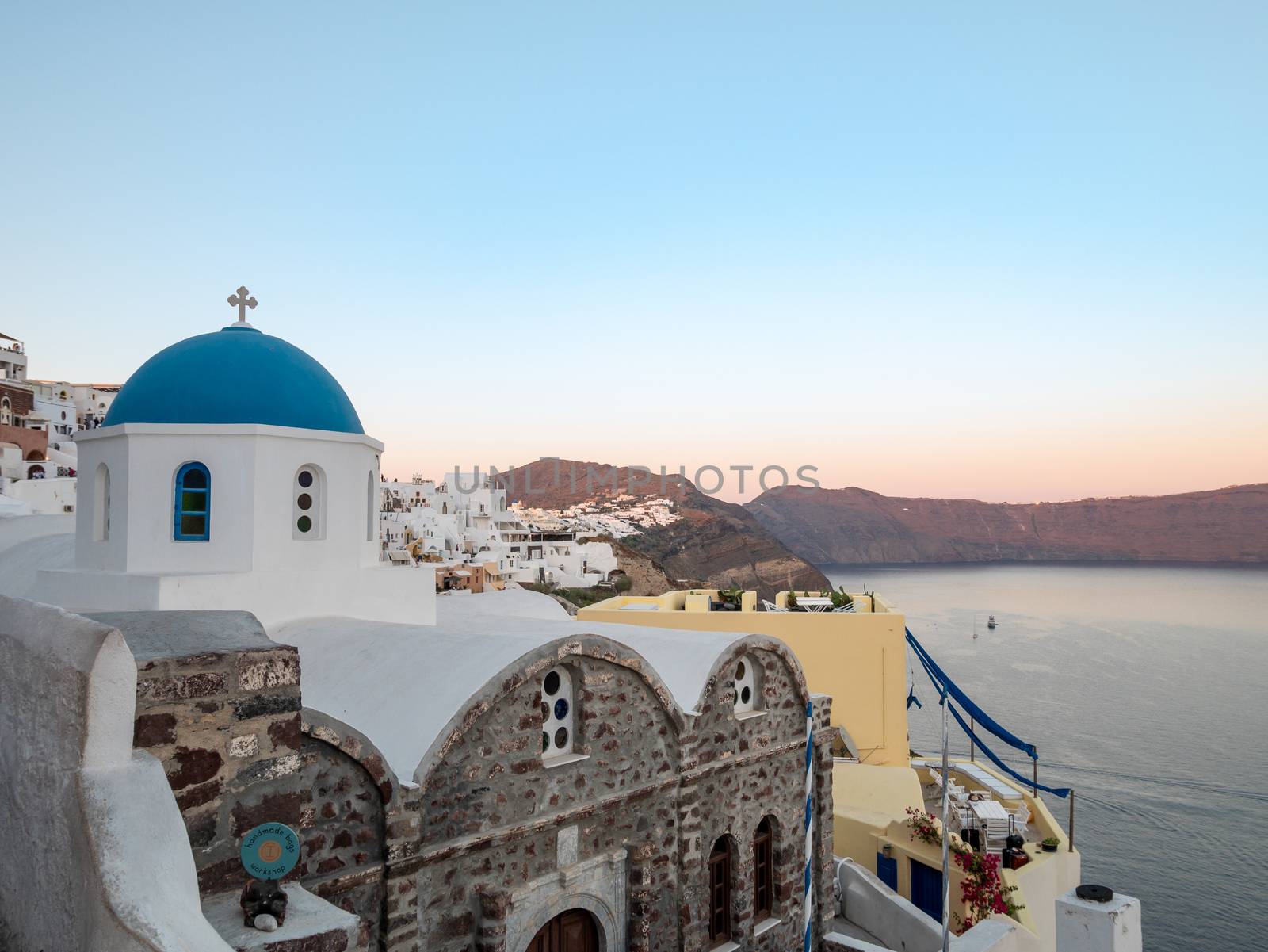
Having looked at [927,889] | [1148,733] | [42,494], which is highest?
[42,494]

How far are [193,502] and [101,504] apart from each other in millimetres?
1118

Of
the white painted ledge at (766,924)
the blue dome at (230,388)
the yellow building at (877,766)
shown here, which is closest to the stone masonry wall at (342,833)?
the blue dome at (230,388)

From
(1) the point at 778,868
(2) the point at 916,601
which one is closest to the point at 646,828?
(1) the point at 778,868

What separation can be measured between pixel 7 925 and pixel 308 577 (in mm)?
5406

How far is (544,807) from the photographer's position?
269 inches

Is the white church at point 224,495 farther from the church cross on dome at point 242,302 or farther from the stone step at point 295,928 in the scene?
the stone step at point 295,928

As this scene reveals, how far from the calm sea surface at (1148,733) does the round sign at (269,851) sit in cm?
2366

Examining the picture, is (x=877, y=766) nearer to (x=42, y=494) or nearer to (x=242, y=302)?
(x=242, y=302)

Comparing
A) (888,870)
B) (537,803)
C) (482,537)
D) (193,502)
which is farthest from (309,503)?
(482,537)

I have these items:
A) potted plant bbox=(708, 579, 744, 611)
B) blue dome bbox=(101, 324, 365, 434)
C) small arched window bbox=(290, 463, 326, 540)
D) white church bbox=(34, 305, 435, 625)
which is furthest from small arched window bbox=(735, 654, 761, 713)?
potted plant bbox=(708, 579, 744, 611)

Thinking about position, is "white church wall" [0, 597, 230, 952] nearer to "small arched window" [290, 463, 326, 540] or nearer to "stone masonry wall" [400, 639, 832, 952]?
"stone masonry wall" [400, 639, 832, 952]

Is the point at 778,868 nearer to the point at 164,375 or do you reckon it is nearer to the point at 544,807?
the point at 544,807

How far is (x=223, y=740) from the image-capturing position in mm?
3467

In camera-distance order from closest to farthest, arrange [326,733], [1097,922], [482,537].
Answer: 1. [326,733]
2. [1097,922]
3. [482,537]
